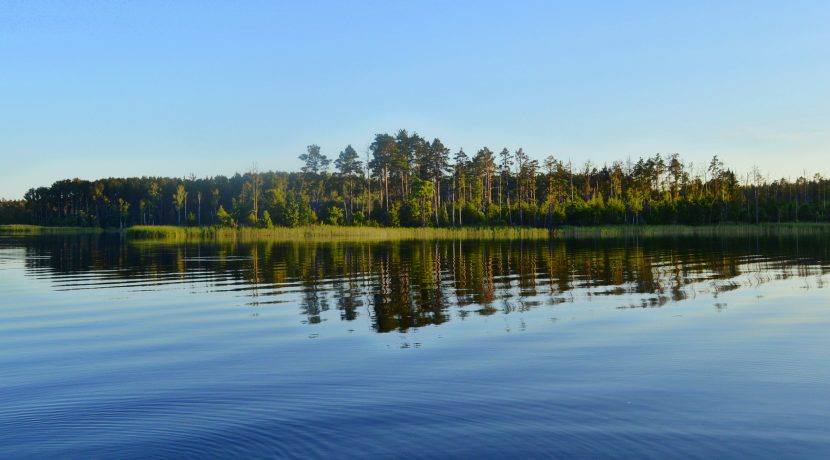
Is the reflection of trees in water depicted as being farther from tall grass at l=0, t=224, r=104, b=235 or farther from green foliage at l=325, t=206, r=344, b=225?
tall grass at l=0, t=224, r=104, b=235

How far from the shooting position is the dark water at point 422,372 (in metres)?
8.45

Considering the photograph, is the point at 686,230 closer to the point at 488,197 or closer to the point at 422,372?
the point at 488,197

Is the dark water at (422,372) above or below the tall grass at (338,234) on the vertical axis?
below

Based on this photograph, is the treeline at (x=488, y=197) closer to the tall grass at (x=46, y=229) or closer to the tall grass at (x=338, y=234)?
the tall grass at (x=338, y=234)

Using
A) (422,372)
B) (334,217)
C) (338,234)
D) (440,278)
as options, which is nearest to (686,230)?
(338,234)

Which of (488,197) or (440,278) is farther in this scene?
(488,197)

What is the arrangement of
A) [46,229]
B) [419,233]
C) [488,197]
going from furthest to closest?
[46,229], [488,197], [419,233]

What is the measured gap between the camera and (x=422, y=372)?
12.1 m

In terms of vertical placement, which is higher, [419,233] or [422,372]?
[419,233]

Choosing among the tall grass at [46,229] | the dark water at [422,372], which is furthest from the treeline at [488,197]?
the dark water at [422,372]

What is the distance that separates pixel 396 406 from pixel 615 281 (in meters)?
20.9

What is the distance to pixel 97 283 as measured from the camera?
102 feet

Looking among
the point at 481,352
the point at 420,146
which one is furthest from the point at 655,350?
the point at 420,146

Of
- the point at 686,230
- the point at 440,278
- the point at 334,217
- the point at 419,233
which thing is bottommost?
the point at 440,278
